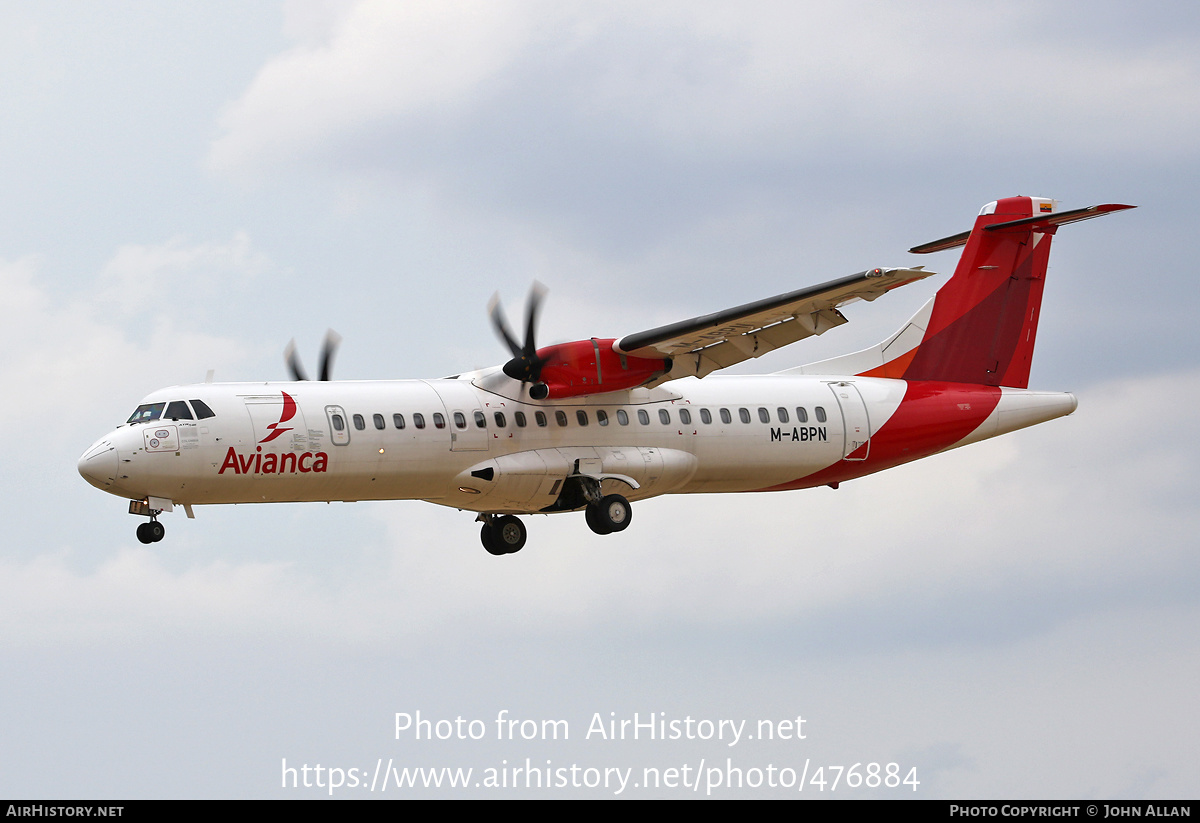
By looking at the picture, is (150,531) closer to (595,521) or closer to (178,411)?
(178,411)

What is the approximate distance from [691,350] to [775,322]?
60.9 inches

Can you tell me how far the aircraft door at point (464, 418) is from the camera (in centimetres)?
2523

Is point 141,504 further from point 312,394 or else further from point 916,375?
point 916,375

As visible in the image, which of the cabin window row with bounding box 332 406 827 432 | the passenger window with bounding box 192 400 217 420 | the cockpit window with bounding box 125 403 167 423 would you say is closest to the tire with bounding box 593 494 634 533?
the cabin window row with bounding box 332 406 827 432

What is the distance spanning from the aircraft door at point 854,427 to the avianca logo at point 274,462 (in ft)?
32.6

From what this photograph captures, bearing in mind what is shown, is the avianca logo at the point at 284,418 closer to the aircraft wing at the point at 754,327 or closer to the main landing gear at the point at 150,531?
the main landing gear at the point at 150,531

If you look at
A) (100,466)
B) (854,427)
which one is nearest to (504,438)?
(100,466)

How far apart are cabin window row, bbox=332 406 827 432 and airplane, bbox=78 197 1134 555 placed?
0.09ft

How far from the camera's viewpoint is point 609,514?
26375 millimetres

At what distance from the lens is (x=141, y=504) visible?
2344 cm

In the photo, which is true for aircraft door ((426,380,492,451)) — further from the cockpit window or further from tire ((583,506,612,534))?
the cockpit window

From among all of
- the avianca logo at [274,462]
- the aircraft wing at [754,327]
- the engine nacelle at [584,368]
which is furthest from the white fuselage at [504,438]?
the aircraft wing at [754,327]

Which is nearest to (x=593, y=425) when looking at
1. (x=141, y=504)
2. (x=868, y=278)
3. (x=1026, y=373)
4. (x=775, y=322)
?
(x=775, y=322)

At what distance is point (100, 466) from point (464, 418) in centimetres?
584
